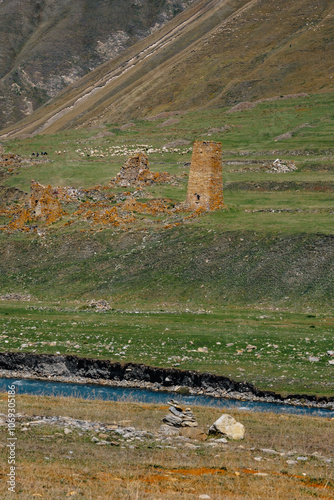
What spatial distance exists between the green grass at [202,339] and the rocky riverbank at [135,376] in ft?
1.10

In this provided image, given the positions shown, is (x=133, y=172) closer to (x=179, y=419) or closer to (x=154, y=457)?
(x=179, y=419)

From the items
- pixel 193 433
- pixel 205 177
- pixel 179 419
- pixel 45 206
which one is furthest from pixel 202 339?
→ pixel 45 206

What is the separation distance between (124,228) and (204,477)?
35.2 metres

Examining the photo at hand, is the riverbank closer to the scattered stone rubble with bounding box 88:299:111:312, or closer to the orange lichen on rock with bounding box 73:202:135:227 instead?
the scattered stone rubble with bounding box 88:299:111:312

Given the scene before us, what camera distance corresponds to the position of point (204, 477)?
575 inches

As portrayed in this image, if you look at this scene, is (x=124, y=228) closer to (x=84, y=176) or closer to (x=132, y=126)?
(x=84, y=176)

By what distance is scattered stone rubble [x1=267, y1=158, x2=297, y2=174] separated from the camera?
217 ft

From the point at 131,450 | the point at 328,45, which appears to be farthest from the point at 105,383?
the point at 328,45

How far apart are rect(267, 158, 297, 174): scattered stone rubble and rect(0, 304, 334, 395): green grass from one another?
1253 inches

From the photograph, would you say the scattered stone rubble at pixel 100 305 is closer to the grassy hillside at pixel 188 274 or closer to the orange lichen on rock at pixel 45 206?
the grassy hillside at pixel 188 274

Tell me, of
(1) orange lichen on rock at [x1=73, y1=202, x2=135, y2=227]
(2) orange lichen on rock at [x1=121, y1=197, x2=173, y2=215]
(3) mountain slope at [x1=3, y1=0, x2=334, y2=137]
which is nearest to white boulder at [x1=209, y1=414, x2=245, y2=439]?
(1) orange lichen on rock at [x1=73, y1=202, x2=135, y2=227]

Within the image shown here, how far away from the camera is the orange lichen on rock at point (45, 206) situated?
176 ft

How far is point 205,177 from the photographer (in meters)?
49.2

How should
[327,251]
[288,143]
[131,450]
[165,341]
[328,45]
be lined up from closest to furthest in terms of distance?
[131,450], [165,341], [327,251], [288,143], [328,45]
